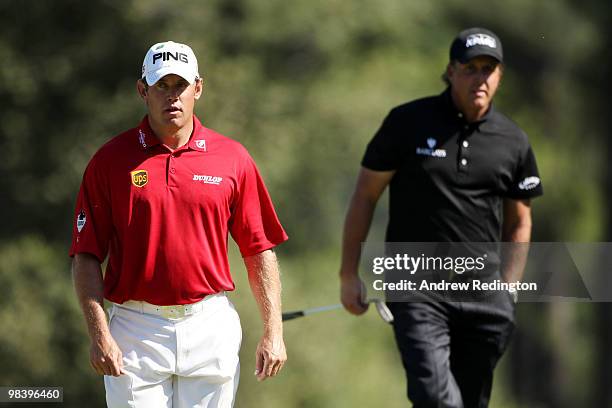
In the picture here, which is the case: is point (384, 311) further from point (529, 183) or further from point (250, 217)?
point (250, 217)

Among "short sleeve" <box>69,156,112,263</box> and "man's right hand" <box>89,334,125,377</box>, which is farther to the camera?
"short sleeve" <box>69,156,112,263</box>

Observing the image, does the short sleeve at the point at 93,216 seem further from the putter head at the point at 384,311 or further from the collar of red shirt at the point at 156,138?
the putter head at the point at 384,311

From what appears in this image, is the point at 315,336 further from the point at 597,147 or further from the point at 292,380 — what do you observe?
the point at 597,147

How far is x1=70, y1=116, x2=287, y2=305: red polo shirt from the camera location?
5.47 meters

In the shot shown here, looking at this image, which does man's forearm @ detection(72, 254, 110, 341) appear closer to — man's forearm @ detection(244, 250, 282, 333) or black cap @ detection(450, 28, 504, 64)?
man's forearm @ detection(244, 250, 282, 333)

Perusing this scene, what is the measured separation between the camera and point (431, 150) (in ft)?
22.1

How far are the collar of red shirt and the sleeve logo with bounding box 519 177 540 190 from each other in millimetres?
2201

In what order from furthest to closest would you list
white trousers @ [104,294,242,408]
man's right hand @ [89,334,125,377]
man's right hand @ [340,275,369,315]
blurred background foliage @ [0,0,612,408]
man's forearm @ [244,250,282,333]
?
blurred background foliage @ [0,0,612,408]
man's right hand @ [340,275,369,315]
man's forearm @ [244,250,282,333]
white trousers @ [104,294,242,408]
man's right hand @ [89,334,125,377]

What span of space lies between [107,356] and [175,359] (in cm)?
33

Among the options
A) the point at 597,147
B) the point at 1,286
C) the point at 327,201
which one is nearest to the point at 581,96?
the point at 597,147

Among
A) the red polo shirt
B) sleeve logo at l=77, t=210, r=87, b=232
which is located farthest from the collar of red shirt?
sleeve logo at l=77, t=210, r=87, b=232

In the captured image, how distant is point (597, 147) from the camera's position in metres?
25.3

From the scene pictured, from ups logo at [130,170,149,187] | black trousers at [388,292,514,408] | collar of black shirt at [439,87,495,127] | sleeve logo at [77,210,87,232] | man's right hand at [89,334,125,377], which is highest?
collar of black shirt at [439,87,495,127]

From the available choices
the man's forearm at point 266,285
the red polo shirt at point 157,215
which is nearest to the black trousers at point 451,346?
the man's forearm at point 266,285
